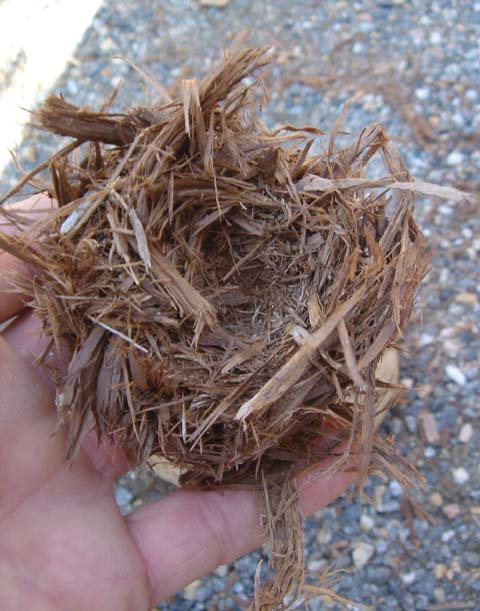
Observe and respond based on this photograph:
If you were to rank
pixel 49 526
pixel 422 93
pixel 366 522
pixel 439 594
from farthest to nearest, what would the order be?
pixel 422 93 < pixel 366 522 < pixel 439 594 < pixel 49 526

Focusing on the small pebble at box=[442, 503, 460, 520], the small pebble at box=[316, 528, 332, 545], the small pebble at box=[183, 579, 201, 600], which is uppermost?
the small pebble at box=[183, 579, 201, 600]

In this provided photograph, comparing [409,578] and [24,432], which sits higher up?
[24,432]

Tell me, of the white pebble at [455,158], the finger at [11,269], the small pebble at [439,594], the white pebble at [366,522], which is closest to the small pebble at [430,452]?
the white pebble at [366,522]

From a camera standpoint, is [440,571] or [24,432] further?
[440,571]

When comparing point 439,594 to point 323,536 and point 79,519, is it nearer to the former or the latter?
point 323,536

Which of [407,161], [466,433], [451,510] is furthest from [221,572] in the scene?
[407,161]

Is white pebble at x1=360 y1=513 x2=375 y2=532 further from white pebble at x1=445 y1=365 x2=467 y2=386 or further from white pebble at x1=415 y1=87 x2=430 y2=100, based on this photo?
white pebble at x1=415 y1=87 x2=430 y2=100

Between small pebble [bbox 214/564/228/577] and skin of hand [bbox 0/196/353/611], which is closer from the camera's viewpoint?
skin of hand [bbox 0/196/353/611]

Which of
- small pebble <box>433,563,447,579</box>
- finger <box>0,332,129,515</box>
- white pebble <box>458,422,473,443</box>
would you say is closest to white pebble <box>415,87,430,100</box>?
white pebble <box>458,422,473,443</box>
